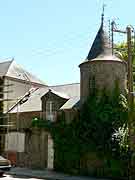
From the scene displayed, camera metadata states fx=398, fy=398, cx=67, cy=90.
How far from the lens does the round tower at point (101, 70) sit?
29641 millimetres

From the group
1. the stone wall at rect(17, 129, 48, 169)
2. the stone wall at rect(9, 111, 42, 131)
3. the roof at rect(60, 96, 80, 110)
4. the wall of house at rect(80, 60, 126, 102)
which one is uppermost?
the wall of house at rect(80, 60, 126, 102)

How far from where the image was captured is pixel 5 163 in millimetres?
25859

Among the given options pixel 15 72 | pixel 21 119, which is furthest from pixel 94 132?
pixel 15 72

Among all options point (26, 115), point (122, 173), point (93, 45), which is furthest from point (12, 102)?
point (122, 173)

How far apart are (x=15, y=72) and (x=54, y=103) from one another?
11127 millimetres

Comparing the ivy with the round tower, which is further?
the round tower

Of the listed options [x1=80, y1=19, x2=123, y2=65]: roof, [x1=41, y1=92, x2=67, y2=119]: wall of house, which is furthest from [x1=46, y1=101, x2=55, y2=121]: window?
[x1=80, y1=19, x2=123, y2=65]: roof

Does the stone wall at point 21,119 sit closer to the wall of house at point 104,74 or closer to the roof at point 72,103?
the roof at point 72,103

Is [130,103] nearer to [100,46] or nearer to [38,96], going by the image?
[100,46]

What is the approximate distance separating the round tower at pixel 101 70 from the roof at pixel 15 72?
12.9m

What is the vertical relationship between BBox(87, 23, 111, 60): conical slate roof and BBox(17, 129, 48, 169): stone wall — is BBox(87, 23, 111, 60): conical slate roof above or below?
above

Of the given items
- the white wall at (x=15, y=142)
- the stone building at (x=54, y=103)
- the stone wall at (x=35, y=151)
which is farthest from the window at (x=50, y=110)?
the white wall at (x=15, y=142)

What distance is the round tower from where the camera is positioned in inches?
1167

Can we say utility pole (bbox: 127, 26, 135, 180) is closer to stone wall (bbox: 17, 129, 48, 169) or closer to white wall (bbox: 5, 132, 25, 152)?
stone wall (bbox: 17, 129, 48, 169)
